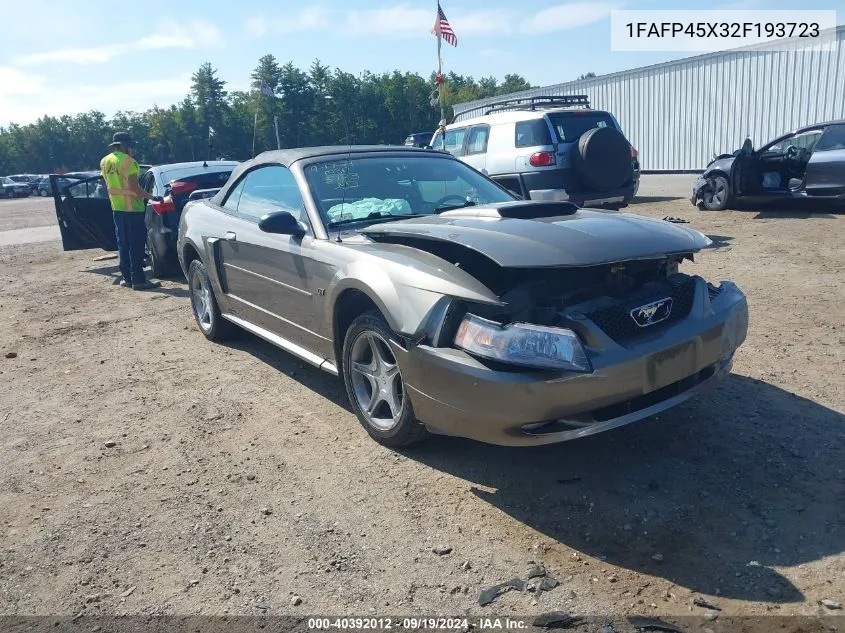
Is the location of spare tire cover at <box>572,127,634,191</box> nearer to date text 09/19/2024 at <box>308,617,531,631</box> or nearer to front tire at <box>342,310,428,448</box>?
front tire at <box>342,310,428,448</box>

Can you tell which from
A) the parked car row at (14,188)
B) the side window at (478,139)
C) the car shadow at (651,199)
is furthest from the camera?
the parked car row at (14,188)

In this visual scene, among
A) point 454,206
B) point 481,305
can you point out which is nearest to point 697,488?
point 481,305

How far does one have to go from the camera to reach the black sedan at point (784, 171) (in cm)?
1027

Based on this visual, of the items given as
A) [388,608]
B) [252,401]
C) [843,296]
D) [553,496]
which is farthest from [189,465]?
[843,296]

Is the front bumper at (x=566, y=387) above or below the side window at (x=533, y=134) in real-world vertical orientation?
below

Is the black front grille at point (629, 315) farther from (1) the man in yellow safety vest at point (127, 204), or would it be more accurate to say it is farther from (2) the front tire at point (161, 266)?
(2) the front tire at point (161, 266)

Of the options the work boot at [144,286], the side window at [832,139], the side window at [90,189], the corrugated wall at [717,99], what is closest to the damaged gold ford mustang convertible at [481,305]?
the work boot at [144,286]

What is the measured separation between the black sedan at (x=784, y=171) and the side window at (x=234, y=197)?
8813 mm

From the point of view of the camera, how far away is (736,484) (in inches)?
123

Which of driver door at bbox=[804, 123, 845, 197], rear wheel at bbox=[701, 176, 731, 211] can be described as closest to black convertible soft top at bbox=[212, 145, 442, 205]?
driver door at bbox=[804, 123, 845, 197]

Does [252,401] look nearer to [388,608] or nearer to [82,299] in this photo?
[388,608]

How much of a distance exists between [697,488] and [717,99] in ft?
71.0

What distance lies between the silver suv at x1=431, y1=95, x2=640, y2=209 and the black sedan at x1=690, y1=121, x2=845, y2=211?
80.2 inches

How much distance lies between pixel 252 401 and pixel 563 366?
2528 mm
